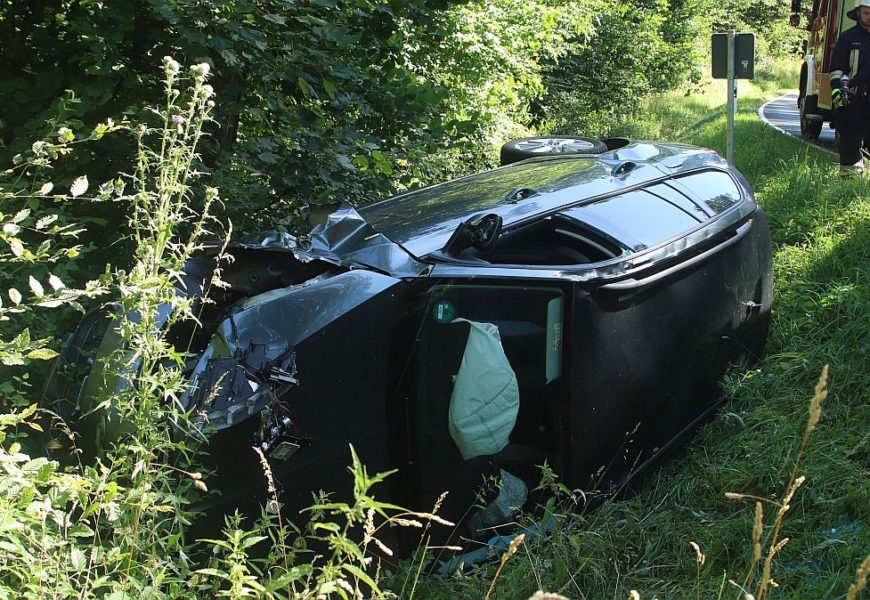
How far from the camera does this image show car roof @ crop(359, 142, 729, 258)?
3.66 meters

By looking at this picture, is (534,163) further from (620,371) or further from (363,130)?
(620,371)

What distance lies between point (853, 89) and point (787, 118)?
410 inches

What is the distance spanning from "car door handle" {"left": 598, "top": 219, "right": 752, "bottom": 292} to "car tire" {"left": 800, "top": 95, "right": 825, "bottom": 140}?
9.46 m

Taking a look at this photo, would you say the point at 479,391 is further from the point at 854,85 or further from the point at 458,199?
the point at 854,85

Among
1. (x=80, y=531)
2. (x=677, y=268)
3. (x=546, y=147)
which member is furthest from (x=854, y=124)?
(x=80, y=531)

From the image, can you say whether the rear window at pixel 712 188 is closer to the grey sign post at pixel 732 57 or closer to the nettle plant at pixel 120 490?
the nettle plant at pixel 120 490

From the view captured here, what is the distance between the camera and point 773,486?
3.71m

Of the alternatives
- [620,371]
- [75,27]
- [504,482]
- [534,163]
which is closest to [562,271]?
[620,371]

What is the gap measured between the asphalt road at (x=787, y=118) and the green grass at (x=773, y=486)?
Answer: 6782 millimetres

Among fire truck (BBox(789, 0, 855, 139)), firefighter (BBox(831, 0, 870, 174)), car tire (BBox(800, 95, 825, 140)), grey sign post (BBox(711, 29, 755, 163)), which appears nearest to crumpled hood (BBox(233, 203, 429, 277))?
firefighter (BBox(831, 0, 870, 174))

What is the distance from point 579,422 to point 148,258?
1909mm

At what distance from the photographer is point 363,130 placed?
17.5 feet

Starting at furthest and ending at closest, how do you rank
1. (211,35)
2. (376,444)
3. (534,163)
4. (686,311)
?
1. (534,163)
2. (211,35)
3. (686,311)
4. (376,444)

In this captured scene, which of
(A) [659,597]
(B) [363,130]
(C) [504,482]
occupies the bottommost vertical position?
(A) [659,597]
